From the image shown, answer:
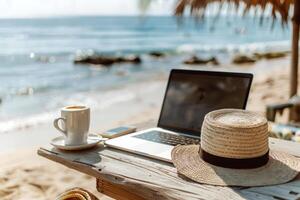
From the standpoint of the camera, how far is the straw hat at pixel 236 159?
3.08 ft

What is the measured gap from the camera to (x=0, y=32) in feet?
96.6

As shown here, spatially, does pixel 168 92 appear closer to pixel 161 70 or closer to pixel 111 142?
pixel 111 142

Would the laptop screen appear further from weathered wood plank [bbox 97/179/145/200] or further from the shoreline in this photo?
the shoreline

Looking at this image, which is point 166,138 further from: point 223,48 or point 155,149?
point 223,48

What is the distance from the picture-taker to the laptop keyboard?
1.24 metres

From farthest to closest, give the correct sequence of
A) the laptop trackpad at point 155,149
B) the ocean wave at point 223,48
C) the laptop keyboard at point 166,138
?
the ocean wave at point 223,48
the laptop keyboard at point 166,138
the laptop trackpad at point 155,149

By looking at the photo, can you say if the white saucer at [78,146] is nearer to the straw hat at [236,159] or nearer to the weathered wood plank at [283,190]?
the straw hat at [236,159]

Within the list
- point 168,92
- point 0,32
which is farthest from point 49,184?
point 0,32

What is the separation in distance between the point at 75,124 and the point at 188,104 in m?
0.44

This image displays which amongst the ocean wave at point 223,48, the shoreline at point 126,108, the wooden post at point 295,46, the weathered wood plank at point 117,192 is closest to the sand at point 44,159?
the shoreline at point 126,108

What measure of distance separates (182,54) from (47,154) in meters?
16.4

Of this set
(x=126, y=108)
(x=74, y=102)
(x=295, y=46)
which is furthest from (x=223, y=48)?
(x=295, y=46)

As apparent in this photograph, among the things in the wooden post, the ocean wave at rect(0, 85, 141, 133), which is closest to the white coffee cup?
the wooden post

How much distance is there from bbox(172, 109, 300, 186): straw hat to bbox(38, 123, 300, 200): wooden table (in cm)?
3
